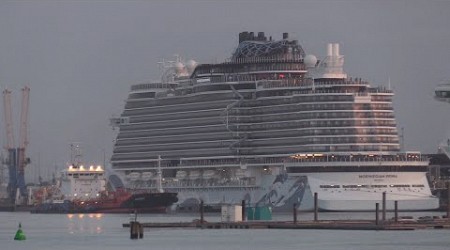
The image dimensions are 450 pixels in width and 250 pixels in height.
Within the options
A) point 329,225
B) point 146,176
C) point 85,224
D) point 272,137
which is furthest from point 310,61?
point 329,225

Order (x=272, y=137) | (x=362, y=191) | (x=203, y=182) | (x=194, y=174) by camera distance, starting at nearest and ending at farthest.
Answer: (x=362, y=191) < (x=272, y=137) < (x=203, y=182) < (x=194, y=174)

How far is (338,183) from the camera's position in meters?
157

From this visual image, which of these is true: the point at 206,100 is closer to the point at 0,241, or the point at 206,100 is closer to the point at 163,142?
the point at 163,142

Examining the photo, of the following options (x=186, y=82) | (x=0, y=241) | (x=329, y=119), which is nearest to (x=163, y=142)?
(x=186, y=82)

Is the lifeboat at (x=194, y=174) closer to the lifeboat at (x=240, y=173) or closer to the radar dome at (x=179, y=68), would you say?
the lifeboat at (x=240, y=173)

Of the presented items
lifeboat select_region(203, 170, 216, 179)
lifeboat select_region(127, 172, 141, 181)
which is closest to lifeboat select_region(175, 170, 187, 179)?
lifeboat select_region(203, 170, 216, 179)

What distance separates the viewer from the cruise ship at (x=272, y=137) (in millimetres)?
157625

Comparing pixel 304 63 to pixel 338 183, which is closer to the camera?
pixel 338 183

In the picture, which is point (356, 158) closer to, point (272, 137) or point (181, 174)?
point (272, 137)

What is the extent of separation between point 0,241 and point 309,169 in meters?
46.0

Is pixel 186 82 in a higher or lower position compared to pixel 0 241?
higher

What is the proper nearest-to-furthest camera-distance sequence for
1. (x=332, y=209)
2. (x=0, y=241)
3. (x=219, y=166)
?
1. (x=0, y=241)
2. (x=332, y=209)
3. (x=219, y=166)

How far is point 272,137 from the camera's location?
164m

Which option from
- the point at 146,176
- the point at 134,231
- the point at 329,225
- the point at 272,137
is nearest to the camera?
the point at 134,231
